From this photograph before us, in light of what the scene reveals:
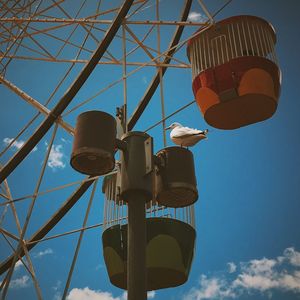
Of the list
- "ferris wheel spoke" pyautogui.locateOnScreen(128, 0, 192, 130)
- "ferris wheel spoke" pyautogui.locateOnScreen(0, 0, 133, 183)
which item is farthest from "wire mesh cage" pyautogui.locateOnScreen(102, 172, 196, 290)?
"ferris wheel spoke" pyautogui.locateOnScreen(128, 0, 192, 130)

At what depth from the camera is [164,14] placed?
23.5 m

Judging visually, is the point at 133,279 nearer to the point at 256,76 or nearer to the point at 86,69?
the point at 256,76

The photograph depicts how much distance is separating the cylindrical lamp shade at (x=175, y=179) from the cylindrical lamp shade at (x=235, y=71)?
2178 mm

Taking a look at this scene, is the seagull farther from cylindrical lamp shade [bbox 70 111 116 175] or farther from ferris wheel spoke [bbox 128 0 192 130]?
cylindrical lamp shade [bbox 70 111 116 175]

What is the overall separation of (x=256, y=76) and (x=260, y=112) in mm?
469

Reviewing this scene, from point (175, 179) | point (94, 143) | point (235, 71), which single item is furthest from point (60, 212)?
point (94, 143)

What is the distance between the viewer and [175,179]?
121 inches

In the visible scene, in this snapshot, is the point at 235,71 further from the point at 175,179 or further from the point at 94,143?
the point at 94,143

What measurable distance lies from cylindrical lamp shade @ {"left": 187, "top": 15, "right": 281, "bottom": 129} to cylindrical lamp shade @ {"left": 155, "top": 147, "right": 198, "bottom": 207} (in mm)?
2178

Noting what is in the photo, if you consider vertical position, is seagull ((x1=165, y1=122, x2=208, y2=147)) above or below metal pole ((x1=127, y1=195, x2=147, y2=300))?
above

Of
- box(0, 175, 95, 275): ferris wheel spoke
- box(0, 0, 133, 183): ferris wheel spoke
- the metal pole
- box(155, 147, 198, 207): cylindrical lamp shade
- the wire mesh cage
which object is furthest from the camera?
box(0, 175, 95, 275): ferris wheel spoke

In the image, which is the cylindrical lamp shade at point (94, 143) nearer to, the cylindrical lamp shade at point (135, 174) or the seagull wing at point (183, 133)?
the cylindrical lamp shade at point (135, 174)

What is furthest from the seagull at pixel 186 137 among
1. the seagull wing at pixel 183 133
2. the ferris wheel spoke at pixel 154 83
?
the ferris wheel spoke at pixel 154 83

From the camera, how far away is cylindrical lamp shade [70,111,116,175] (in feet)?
9.44
